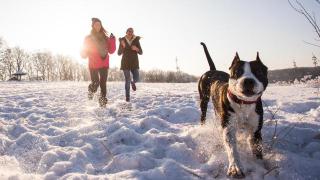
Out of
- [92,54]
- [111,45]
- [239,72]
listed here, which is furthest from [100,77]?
[239,72]

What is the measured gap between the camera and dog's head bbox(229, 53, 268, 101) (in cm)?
394

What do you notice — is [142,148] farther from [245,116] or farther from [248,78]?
[248,78]

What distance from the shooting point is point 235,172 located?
3.98 metres

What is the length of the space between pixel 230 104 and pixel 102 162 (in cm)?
194

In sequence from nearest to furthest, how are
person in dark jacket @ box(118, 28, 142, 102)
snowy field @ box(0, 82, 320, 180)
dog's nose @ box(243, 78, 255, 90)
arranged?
dog's nose @ box(243, 78, 255, 90), snowy field @ box(0, 82, 320, 180), person in dark jacket @ box(118, 28, 142, 102)

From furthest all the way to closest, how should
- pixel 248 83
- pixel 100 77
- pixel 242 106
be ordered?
pixel 100 77
pixel 242 106
pixel 248 83

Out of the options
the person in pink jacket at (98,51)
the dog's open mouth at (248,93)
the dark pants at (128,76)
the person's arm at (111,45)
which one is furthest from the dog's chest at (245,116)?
the dark pants at (128,76)

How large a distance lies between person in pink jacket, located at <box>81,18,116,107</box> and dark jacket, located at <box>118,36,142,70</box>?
2.49ft

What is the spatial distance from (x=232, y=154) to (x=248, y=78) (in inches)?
36.0

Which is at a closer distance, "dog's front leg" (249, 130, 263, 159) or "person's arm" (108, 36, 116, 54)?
"dog's front leg" (249, 130, 263, 159)

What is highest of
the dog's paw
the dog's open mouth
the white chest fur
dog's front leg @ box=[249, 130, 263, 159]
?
the dog's open mouth

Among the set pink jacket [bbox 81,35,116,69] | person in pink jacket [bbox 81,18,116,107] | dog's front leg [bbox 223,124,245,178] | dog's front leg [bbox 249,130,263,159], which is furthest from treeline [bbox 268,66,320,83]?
pink jacket [bbox 81,35,116,69]

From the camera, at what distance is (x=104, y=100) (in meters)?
9.30

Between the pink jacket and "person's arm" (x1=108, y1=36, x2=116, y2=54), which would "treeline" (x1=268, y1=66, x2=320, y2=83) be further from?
the pink jacket
